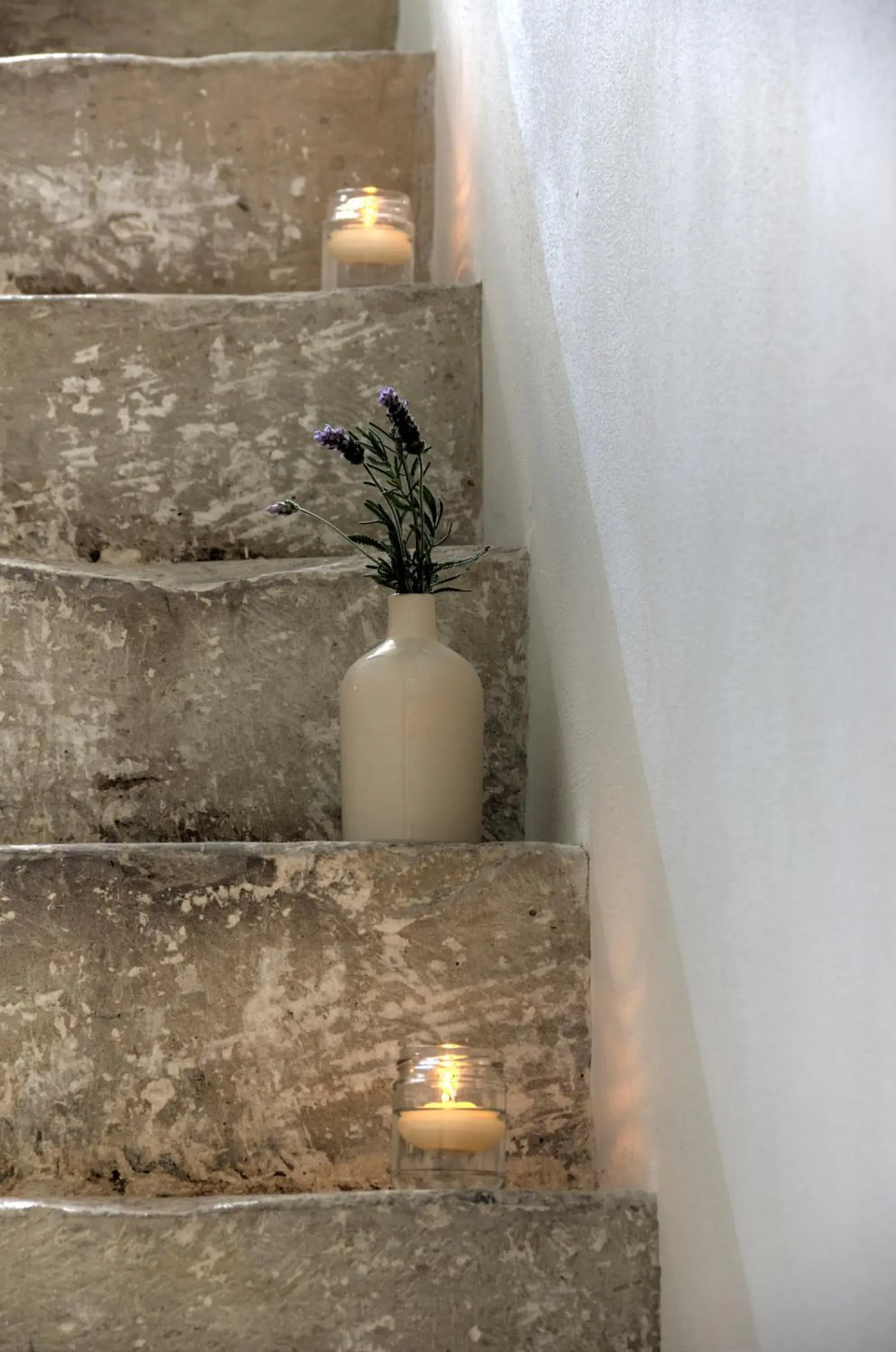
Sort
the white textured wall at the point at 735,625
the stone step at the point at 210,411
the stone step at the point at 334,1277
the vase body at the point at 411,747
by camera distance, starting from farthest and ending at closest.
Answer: the stone step at the point at 210,411 → the vase body at the point at 411,747 → the stone step at the point at 334,1277 → the white textured wall at the point at 735,625

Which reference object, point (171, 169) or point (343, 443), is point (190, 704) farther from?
point (171, 169)

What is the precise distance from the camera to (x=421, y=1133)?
1.21 m

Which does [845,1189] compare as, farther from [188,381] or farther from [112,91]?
[112,91]

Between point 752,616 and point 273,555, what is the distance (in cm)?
93

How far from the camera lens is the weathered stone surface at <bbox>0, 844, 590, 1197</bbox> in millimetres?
1248

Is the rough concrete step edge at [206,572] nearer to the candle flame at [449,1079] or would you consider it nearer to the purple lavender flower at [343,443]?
the purple lavender flower at [343,443]

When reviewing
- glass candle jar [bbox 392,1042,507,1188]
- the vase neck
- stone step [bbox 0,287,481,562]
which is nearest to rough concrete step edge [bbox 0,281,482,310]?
stone step [bbox 0,287,481,562]

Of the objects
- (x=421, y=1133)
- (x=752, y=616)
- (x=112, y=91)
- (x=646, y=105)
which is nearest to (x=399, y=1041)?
(x=421, y=1133)

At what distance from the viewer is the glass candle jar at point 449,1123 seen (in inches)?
46.8

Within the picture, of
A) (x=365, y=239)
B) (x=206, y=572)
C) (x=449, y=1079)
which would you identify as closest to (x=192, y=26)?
(x=365, y=239)

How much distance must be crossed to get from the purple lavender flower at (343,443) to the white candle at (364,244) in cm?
53

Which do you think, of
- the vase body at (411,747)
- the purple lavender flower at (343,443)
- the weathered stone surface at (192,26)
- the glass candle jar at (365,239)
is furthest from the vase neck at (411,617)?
the weathered stone surface at (192,26)

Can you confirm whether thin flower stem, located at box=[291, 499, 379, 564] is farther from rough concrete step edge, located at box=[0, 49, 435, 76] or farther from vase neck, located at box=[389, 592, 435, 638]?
rough concrete step edge, located at box=[0, 49, 435, 76]

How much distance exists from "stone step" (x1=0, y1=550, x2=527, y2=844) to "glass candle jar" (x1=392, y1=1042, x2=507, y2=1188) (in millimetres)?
350
